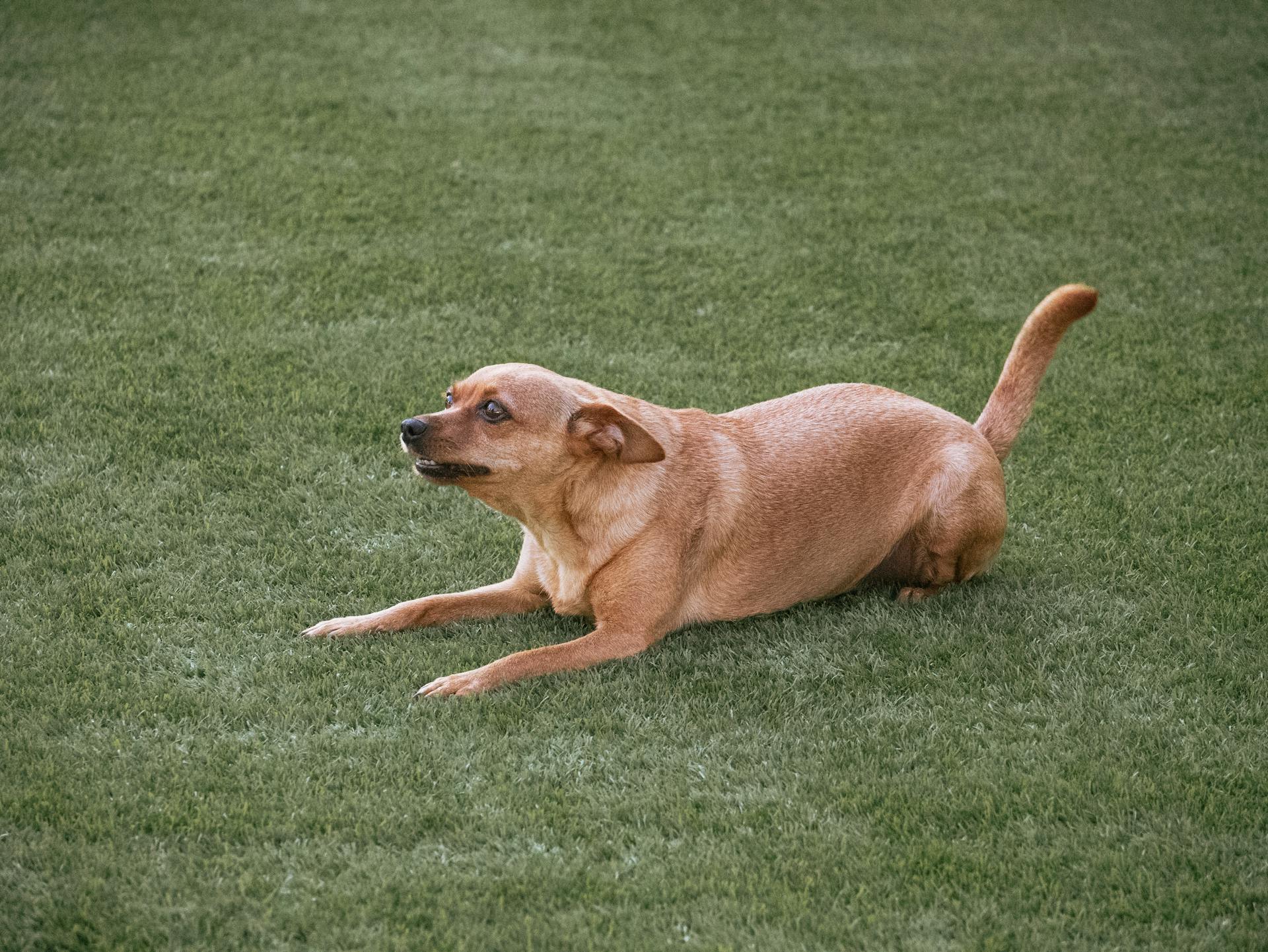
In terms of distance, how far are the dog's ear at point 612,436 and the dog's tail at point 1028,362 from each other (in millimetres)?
1474

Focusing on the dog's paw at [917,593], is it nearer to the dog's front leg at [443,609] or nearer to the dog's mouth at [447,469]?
the dog's front leg at [443,609]

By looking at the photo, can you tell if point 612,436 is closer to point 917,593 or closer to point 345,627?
point 345,627

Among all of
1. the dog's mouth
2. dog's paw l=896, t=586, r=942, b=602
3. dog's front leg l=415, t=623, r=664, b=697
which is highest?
the dog's mouth

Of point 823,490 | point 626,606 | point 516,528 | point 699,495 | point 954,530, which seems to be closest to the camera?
point 626,606

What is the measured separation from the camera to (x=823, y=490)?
14.7 feet

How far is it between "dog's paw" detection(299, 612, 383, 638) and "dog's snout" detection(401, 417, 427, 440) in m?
0.70

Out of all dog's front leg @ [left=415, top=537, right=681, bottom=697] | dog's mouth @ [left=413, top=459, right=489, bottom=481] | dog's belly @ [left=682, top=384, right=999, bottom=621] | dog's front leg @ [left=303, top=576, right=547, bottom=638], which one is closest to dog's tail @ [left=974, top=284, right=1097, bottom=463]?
dog's belly @ [left=682, top=384, right=999, bottom=621]

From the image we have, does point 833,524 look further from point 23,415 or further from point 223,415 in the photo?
point 23,415

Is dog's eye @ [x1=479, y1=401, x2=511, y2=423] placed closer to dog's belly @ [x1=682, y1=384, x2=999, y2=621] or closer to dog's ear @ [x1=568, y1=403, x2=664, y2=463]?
dog's ear @ [x1=568, y1=403, x2=664, y2=463]

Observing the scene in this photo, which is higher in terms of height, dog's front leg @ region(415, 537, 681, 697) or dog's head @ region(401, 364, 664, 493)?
dog's head @ region(401, 364, 664, 493)

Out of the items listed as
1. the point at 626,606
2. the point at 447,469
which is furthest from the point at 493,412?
the point at 626,606

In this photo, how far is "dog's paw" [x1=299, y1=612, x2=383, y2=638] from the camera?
14.2 feet

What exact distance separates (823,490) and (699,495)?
1.42 ft

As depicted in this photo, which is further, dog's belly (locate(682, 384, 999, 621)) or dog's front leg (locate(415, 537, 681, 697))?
dog's belly (locate(682, 384, 999, 621))
